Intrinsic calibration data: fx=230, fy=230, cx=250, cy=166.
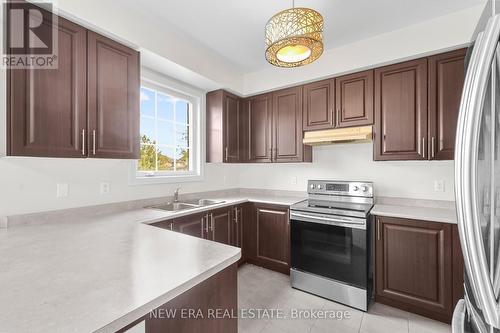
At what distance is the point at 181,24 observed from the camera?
225cm

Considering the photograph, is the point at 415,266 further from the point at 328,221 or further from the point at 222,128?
the point at 222,128

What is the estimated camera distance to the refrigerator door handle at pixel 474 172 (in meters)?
0.61


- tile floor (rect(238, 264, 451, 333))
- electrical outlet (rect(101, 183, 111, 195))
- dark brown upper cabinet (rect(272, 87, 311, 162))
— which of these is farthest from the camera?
dark brown upper cabinet (rect(272, 87, 311, 162))

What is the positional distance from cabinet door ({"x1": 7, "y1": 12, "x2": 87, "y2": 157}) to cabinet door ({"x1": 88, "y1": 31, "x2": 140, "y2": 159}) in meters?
0.06

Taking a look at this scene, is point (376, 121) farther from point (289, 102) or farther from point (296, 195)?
point (296, 195)

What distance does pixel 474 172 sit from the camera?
633 mm

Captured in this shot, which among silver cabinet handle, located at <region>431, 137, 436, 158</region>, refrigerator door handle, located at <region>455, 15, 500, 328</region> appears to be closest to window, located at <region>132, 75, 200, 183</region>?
refrigerator door handle, located at <region>455, 15, 500, 328</region>

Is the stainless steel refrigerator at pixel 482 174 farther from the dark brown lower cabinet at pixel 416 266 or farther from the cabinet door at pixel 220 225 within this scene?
the cabinet door at pixel 220 225

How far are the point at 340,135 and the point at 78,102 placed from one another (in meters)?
2.40

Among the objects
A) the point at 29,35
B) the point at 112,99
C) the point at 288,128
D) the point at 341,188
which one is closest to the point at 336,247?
the point at 341,188

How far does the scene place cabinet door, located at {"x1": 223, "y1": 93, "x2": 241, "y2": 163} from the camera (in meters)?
3.14

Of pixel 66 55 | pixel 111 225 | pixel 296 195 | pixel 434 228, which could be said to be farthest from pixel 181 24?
pixel 434 228

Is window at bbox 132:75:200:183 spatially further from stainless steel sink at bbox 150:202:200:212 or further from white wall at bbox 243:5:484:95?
white wall at bbox 243:5:484:95

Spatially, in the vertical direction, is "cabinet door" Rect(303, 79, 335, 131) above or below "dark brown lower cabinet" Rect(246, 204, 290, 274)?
above
